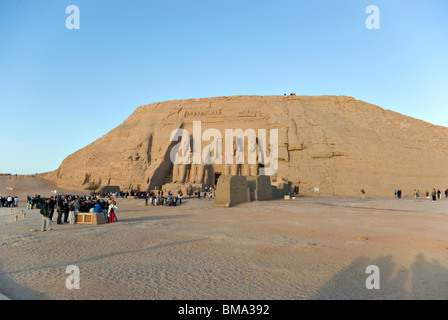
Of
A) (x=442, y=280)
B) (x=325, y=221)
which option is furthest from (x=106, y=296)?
(x=325, y=221)

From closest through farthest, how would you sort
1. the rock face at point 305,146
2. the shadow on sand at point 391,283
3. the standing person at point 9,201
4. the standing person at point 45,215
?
the shadow on sand at point 391,283 → the standing person at point 45,215 → the standing person at point 9,201 → the rock face at point 305,146

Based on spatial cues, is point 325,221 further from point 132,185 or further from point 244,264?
point 132,185

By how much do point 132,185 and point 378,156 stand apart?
24.2 metres

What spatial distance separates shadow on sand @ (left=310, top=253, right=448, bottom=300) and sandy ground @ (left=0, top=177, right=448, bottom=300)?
0.01 metres

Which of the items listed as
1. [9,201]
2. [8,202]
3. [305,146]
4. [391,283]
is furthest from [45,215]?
[305,146]

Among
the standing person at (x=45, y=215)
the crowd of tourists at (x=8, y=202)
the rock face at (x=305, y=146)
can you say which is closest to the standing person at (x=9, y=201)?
the crowd of tourists at (x=8, y=202)

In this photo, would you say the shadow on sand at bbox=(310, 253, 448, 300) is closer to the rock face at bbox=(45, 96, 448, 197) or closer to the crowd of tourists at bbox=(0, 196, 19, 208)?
the crowd of tourists at bbox=(0, 196, 19, 208)

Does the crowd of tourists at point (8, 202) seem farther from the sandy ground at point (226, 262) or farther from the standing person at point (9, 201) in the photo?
the sandy ground at point (226, 262)

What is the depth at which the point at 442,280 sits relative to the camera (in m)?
4.27

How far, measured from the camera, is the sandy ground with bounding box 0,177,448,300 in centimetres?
382

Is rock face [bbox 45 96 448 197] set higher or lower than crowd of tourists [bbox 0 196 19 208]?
higher

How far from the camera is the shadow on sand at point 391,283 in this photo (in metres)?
3.68

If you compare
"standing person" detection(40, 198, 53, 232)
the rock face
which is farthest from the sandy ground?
the rock face

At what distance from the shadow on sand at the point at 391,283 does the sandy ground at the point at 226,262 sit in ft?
0.04
